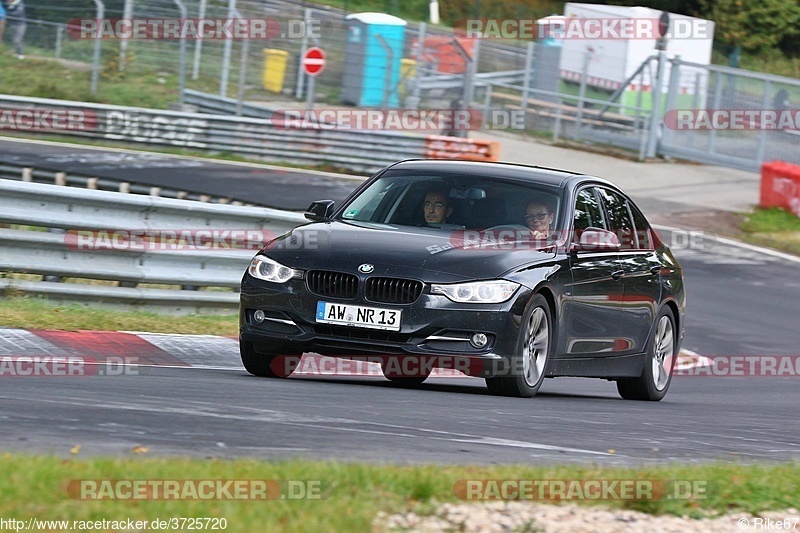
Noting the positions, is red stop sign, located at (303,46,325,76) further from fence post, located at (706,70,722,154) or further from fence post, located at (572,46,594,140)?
fence post, located at (706,70,722,154)

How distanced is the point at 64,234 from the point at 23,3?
703 inches

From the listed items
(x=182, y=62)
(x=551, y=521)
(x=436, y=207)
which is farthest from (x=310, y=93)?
(x=551, y=521)

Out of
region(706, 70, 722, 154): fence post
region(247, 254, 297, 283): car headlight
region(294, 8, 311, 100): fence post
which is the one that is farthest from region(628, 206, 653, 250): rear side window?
region(706, 70, 722, 154): fence post

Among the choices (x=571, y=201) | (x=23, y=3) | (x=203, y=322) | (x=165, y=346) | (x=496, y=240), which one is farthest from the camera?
(x=23, y=3)

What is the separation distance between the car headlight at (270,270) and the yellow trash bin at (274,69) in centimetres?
2034

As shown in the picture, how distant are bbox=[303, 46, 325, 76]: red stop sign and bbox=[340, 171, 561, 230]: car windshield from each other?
18.6 metres

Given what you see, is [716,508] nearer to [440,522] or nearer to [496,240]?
[440,522]

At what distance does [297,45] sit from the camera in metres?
29.1

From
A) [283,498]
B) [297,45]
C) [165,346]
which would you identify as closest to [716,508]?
[283,498]

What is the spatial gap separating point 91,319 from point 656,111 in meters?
22.0

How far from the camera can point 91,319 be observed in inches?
435

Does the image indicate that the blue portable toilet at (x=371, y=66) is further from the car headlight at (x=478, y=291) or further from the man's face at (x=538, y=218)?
the car headlight at (x=478, y=291)

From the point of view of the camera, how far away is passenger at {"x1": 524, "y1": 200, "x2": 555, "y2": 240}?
954cm

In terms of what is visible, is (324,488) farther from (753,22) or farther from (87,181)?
(753,22)
